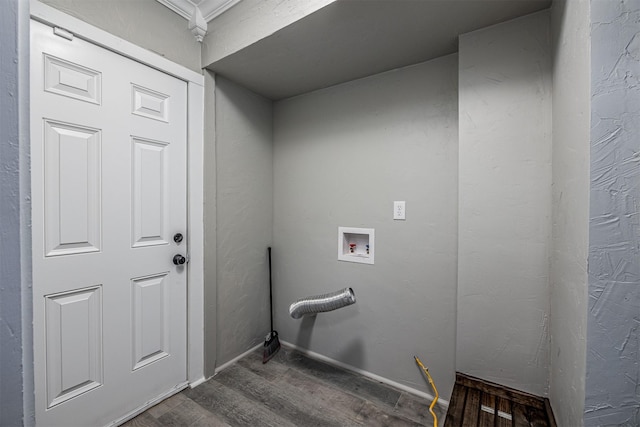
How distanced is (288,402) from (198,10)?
2344 mm

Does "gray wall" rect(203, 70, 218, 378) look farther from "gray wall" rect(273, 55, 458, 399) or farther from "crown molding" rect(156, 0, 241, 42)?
"gray wall" rect(273, 55, 458, 399)

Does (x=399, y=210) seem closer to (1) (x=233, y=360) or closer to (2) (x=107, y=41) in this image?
(1) (x=233, y=360)

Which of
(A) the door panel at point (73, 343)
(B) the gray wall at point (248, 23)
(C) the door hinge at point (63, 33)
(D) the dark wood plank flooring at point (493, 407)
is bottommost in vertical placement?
(D) the dark wood plank flooring at point (493, 407)

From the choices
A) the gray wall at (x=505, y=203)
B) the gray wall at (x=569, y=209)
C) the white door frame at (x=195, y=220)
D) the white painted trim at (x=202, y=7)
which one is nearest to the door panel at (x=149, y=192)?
the white door frame at (x=195, y=220)

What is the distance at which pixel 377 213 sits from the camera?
1.71 m

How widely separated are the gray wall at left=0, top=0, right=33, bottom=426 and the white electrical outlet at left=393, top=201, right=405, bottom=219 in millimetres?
1542

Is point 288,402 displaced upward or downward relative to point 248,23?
downward

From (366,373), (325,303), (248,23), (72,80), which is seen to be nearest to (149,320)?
(325,303)

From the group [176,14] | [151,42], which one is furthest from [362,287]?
[176,14]

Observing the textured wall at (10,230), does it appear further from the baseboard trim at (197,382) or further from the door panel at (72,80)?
the baseboard trim at (197,382)

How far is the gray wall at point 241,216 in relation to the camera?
1.77 m

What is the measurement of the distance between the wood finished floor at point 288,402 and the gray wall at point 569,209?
2.55ft

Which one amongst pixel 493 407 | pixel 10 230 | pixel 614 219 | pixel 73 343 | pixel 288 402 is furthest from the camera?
pixel 288 402

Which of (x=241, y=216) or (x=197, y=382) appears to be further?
(x=241, y=216)
